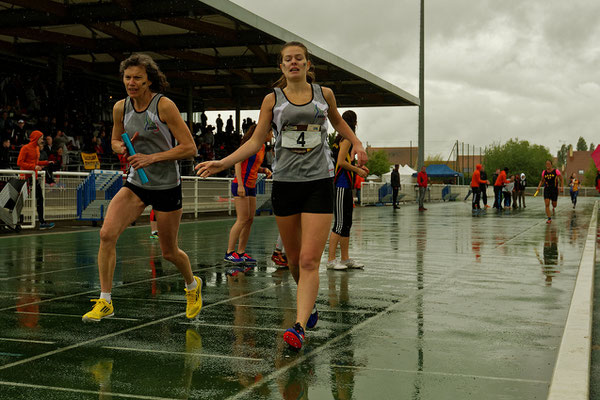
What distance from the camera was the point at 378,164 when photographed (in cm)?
10875

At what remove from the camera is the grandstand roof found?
75.7ft

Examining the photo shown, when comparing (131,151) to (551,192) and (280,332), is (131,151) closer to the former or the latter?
(280,332)

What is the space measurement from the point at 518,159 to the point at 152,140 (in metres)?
128

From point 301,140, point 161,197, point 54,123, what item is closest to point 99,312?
point 161,197

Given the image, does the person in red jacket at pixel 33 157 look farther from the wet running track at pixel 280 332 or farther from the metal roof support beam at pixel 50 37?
the metal roof support beam at pixel 50 37

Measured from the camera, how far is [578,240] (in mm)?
14062

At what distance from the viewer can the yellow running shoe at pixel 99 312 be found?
5375 millimetres

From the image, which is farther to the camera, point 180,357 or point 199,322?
point 199,322

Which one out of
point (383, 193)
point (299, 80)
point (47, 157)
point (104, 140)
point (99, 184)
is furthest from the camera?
point (383, 193)

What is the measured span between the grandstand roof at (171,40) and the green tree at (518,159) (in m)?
90.6

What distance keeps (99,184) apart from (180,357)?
42.6 feet

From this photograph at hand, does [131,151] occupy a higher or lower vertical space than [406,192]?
higher

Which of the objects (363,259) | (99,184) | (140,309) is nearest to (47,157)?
(99,184)

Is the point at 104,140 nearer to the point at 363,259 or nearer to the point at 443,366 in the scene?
the point at 363,259
